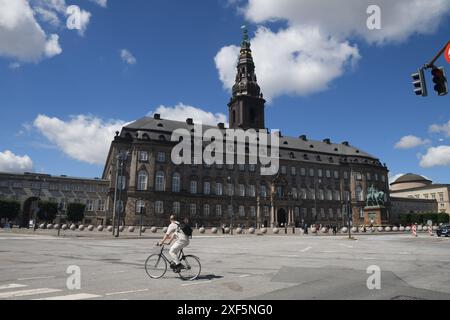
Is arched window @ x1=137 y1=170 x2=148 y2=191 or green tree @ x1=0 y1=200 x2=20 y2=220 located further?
arched window @ x1=137 y1=170 x2=148 y2=191

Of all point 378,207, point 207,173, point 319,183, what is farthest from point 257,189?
point 378,207

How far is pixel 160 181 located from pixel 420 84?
59.3 m

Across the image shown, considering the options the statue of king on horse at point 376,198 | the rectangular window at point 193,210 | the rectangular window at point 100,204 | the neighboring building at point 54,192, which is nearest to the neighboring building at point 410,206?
the statue of king on horse at point 376,198

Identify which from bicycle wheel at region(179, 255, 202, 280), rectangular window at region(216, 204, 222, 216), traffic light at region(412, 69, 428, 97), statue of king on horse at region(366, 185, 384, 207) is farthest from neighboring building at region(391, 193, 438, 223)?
bicycle wheel at region(179, 255, 202, 280)

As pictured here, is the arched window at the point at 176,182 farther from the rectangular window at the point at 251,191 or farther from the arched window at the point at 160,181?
the rectangular window at the point at 251,191

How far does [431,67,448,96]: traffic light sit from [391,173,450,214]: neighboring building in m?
117

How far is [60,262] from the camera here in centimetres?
1427

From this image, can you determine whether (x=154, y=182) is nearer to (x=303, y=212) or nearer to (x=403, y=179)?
(x=303, y=212)

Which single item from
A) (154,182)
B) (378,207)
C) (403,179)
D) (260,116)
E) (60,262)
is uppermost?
(260,116)

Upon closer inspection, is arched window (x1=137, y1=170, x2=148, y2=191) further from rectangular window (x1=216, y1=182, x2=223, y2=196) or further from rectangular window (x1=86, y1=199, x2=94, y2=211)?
rectangular window (x1=216, y1=182, x2=223, y2=196)

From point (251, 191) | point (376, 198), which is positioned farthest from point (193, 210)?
point (376, 198)

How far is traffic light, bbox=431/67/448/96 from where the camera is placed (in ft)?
38.6
